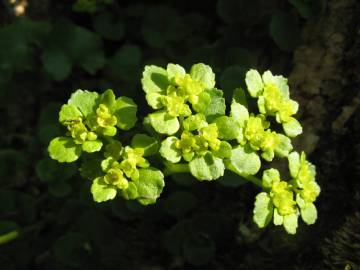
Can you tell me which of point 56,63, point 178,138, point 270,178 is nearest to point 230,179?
point 270,178

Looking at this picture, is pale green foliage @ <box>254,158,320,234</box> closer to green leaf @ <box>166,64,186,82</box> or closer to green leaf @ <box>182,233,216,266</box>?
green leaf @ <box>166,64,186,82</box>

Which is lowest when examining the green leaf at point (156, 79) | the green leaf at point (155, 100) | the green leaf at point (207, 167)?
the green leaf at point (207, 167)

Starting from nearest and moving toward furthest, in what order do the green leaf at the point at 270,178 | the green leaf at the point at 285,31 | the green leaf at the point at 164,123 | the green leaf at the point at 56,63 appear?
1. the green leaf at the point at 164,123
2. the green leaf at the point at 270,178
3. the green leaf at the point at 285,31
4. the green leaf at the point at 56,63

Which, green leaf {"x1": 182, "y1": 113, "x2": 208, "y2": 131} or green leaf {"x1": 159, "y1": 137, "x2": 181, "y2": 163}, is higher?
green leaf {"x1": 182, "y1": 113, "x2": 208, "y2": 131}

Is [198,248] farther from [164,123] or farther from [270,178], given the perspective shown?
[164,123]

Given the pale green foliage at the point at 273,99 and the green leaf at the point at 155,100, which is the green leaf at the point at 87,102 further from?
the pale green foliage at the point at 273,99

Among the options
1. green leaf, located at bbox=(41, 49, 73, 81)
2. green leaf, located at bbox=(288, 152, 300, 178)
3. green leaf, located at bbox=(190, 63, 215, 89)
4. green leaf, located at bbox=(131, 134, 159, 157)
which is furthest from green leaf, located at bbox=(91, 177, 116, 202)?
green leaf, located at bbox=(41, 49, 73, 81)

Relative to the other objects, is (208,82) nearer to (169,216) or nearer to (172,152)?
(172,152)

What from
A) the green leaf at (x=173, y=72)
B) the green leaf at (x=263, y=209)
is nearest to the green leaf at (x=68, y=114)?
the green leaf at (x=173, y=72)
